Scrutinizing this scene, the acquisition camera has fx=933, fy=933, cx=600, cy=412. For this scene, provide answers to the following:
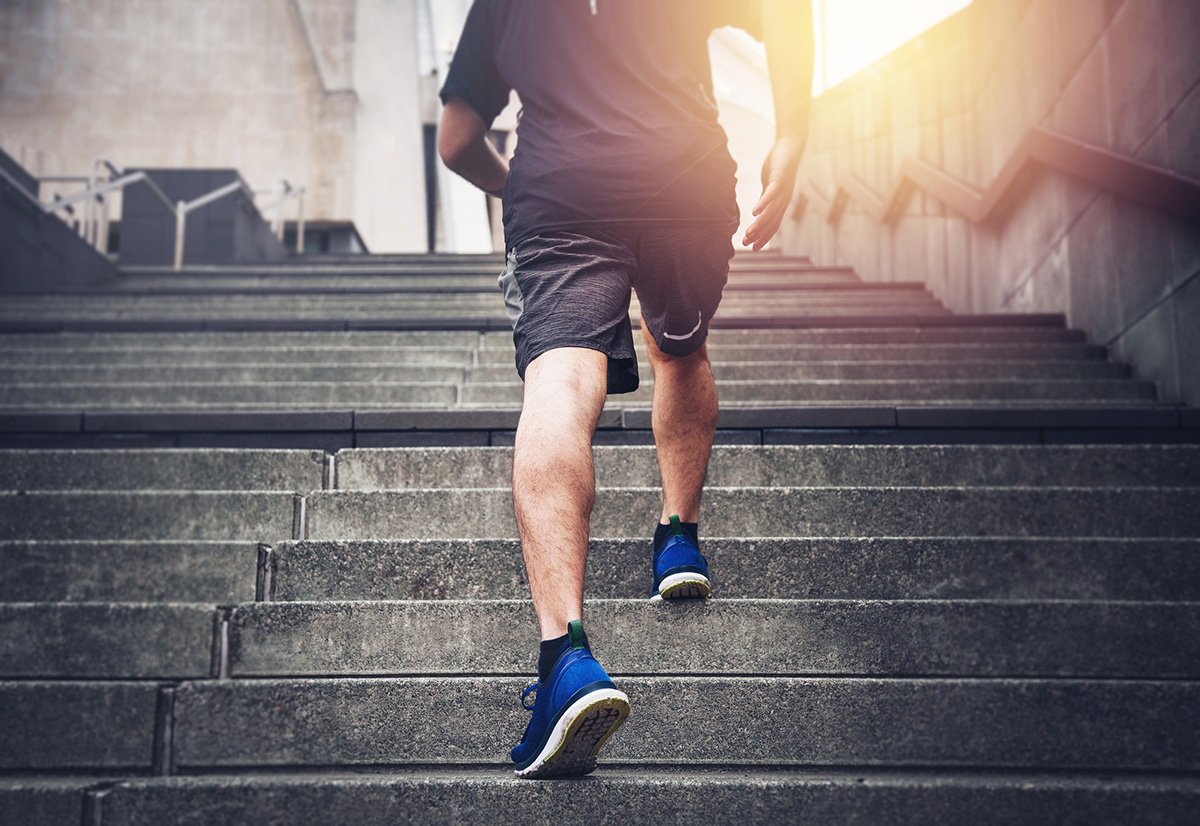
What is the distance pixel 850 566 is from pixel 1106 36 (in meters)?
3.25

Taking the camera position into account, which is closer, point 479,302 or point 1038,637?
point 1038,637

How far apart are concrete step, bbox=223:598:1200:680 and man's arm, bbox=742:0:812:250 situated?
0.73 metres

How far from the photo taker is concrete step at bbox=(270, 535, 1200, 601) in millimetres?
1958

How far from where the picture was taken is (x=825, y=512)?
89.3 inches

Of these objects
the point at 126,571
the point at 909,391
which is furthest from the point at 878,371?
the point at 126,571

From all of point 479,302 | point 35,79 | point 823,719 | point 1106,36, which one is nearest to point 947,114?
point 1106,36

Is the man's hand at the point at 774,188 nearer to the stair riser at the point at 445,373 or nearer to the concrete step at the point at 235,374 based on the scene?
the stair riser at the point at 445,373

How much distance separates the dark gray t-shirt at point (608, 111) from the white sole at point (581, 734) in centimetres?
74

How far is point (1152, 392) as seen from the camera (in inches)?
137

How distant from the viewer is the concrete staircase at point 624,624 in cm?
149

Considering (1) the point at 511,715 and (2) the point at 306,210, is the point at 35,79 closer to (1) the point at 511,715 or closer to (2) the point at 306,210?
(2) the point at 306,210

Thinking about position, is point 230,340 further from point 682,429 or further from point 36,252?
point 682,429

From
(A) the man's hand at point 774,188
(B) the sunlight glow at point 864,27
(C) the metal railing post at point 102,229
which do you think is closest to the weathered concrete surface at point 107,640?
(A) the man's hand at point 774,188

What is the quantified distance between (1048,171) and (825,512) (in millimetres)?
3385
